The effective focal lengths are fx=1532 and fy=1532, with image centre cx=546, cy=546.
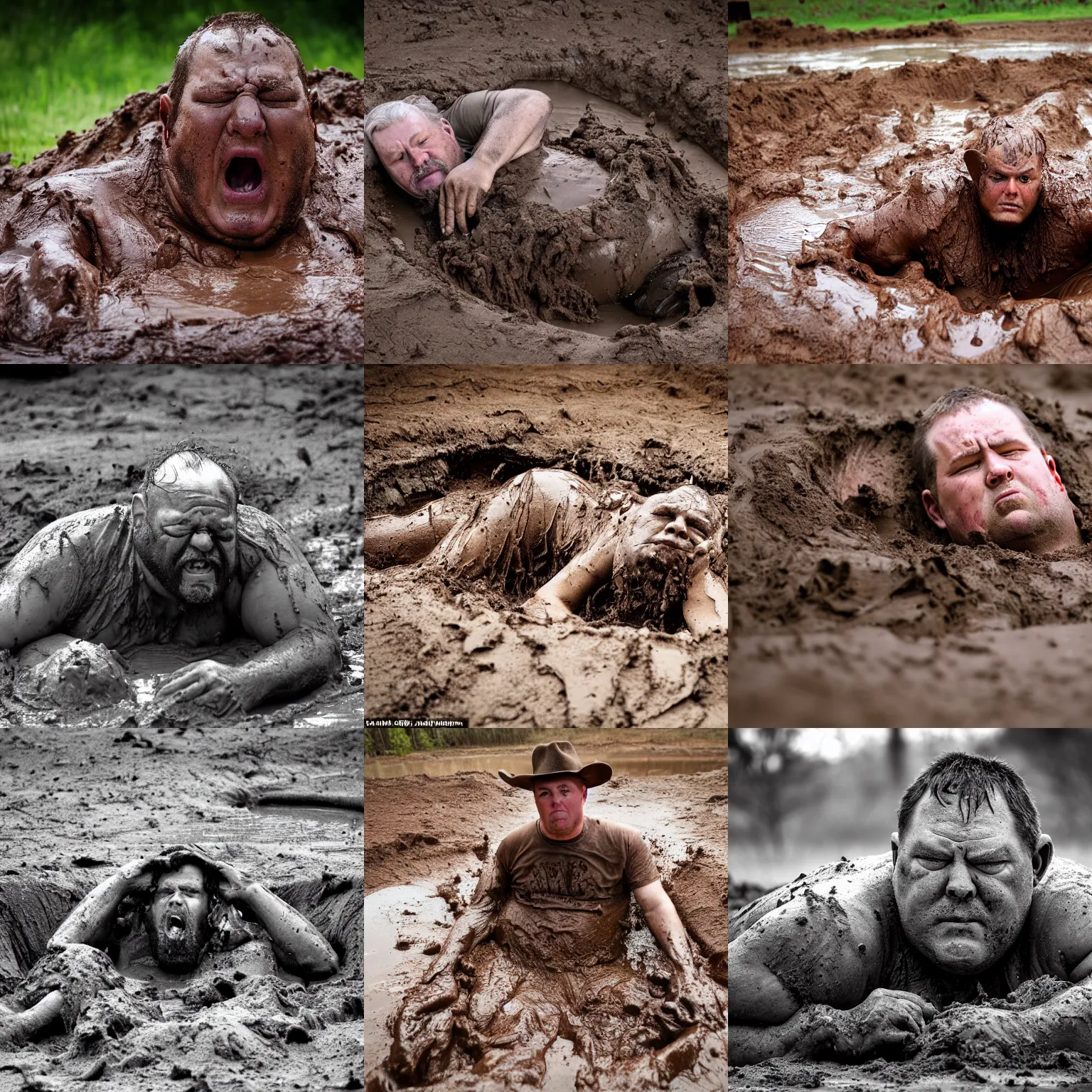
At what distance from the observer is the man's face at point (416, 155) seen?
6.39 m

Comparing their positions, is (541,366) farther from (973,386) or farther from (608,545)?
(973,386)

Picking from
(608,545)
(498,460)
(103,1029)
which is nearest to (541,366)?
(498,460)

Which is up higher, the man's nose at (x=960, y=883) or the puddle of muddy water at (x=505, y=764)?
the puddle of muddy water at (x=505, y=764)

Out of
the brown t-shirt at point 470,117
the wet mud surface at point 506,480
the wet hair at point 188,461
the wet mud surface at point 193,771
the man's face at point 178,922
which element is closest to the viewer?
the wet mud surface at point 193,771

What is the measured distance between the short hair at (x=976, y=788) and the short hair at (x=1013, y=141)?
8.45 ft

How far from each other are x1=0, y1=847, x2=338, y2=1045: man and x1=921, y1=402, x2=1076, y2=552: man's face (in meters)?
2.97

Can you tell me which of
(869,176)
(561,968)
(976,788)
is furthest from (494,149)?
(561,968)

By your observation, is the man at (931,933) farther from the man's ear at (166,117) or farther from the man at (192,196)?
the man's ear at (166,117)

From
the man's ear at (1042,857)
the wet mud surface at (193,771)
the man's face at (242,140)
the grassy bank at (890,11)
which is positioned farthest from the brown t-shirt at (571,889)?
the grassy bank at (890,11)

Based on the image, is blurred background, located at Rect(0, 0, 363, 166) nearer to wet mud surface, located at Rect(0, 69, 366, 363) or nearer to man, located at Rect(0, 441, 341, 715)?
wet mud surface, located at Rect(0, 69, 366, 363)

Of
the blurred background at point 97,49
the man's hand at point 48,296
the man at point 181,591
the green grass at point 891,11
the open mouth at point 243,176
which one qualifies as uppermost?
the green grass at point 891,11

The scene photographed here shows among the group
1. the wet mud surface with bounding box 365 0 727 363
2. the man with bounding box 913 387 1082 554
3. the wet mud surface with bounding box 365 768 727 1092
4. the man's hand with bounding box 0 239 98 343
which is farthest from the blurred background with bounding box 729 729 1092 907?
the man's hand with bounding box 0 239 98 343

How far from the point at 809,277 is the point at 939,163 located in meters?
1.00

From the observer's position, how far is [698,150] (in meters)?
6.80
